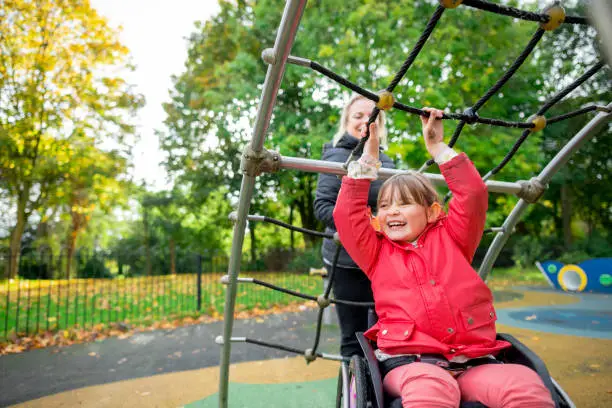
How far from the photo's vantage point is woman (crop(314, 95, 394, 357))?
1.99 metres

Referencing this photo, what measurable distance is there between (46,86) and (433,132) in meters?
10.7

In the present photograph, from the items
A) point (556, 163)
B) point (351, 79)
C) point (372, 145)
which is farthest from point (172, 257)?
point (372, 145)

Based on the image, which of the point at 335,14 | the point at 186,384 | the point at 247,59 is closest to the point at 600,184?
the point at 335,14

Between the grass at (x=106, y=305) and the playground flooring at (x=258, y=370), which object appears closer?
the playground flooring at (x=258, y=370)

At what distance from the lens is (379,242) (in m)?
1.57

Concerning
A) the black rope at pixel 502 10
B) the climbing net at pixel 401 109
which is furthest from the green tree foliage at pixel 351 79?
the black rope at pixel 502 10

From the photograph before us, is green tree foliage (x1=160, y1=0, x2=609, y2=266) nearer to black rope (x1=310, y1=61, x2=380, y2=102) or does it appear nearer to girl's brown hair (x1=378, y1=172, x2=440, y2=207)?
girl's brown hair (x1=378, y1=172, x2=440, y2=207)

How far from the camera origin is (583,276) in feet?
27.8

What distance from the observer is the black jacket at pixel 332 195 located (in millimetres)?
1962

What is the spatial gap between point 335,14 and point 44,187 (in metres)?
7.99

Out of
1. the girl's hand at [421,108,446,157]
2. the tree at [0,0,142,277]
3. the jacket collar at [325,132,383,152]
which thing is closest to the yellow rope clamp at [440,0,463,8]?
the girl's hand at [421,108,446,157]

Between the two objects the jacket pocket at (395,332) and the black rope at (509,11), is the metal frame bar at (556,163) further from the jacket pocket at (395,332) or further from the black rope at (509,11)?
the jacket pocket at (395,332)

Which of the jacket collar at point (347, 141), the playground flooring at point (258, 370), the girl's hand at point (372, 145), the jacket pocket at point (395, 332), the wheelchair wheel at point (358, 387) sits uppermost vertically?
the jacket collar at point (347, 141)

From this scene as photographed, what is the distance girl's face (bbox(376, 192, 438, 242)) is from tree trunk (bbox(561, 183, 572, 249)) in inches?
533
